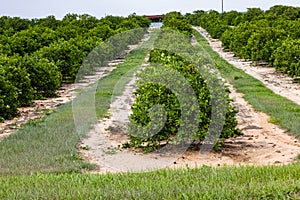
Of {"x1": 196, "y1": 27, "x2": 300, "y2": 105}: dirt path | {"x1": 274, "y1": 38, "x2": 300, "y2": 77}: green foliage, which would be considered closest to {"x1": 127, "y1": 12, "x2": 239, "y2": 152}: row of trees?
{"x1": 196, "y1": 27, "x2": 300, "y2": 105}: dirt path

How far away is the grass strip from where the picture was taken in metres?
6.68

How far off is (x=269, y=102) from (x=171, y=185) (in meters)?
8.10

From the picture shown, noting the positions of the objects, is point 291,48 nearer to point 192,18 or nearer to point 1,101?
point 1,101

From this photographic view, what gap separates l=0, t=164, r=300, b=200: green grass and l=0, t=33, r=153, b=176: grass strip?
1385 mm

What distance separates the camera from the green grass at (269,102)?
942 cm

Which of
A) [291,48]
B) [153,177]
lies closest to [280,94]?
[291,48]

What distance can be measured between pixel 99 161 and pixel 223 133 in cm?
208

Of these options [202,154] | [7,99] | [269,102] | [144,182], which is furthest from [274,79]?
[144,182]

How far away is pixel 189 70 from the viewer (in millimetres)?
8352

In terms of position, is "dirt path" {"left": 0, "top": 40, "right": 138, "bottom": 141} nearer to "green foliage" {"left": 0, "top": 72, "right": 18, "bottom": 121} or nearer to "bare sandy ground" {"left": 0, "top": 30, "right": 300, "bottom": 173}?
"bare sandy ground" {"left": 0, "top": 30, "right": 300, "bottom": 173}

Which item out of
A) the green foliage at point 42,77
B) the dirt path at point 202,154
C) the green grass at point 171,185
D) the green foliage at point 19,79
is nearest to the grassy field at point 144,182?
the green grass at point 171,185

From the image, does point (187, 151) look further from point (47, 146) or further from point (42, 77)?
point (42, 77)

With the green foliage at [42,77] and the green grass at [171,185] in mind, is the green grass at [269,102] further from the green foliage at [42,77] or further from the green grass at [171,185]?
the green foliage at [42,77]

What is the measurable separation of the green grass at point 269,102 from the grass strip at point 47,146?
303cm
